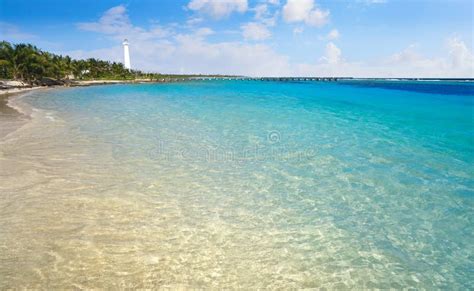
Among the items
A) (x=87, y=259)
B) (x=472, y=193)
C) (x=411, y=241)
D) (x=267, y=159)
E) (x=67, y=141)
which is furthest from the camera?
(x=67, y=141)

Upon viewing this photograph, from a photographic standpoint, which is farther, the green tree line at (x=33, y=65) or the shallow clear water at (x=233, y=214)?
the green tree line at (x=33, y=65)

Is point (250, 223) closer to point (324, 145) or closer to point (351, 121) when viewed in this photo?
point (324, 145)

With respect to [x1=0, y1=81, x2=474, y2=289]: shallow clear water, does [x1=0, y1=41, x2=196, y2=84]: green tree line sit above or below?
above

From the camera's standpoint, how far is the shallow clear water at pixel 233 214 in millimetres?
5824

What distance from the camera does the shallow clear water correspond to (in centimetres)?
582

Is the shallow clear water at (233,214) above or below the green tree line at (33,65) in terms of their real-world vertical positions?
below

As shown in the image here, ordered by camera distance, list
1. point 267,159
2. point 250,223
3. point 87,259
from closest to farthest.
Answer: point 87,259 < point 250,223 < point 267,159

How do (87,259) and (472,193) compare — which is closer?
(87,259)

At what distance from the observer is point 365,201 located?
9242 millimetres

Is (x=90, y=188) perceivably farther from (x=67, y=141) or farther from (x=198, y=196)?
(x=67, y=141)

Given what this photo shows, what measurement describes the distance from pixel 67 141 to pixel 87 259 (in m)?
11.6

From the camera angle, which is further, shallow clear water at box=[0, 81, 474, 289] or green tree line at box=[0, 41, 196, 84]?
green tree line at box=[0, 41, 196, 84]

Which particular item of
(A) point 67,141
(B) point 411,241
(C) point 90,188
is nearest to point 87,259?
(C) point 90,188

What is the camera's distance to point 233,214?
822 centimetres
